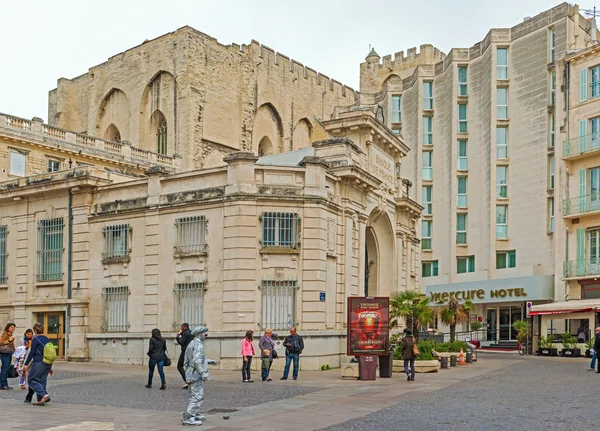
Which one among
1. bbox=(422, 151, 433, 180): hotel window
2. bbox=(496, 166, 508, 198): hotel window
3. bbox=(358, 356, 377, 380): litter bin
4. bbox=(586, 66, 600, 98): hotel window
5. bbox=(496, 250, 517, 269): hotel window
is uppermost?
bbox=(586, 66, 600, 98): hotel window

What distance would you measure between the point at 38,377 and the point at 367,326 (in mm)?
9429

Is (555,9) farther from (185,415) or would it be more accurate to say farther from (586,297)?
(185,415)

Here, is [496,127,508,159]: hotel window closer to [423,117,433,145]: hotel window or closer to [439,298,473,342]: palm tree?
[423,117,433,145]: hotel window

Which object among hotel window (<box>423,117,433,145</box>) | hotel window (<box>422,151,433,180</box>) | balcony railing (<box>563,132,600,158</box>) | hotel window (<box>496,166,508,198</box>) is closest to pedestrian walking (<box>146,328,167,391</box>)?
balcony railing (<box>563,132,600,158</box>)

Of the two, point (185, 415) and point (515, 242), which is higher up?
point (515, 242)

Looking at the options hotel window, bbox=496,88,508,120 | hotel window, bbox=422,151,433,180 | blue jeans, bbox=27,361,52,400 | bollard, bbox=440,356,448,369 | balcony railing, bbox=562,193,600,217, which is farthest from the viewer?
hotel window, bbox=422,151,433,180

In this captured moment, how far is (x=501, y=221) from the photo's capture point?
2205 inches

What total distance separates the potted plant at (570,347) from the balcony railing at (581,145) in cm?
929

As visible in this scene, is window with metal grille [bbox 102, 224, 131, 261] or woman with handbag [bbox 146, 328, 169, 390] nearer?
woman with handbag [bbox 146, 328, 169, 390]

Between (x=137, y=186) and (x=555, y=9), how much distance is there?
3598 centimetres

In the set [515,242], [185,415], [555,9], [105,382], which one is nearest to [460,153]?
[515,242]

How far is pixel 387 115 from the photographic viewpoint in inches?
2509

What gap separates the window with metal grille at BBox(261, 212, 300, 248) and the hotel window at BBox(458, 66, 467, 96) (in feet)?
122

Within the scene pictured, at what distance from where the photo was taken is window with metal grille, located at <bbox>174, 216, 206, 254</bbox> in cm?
2584
